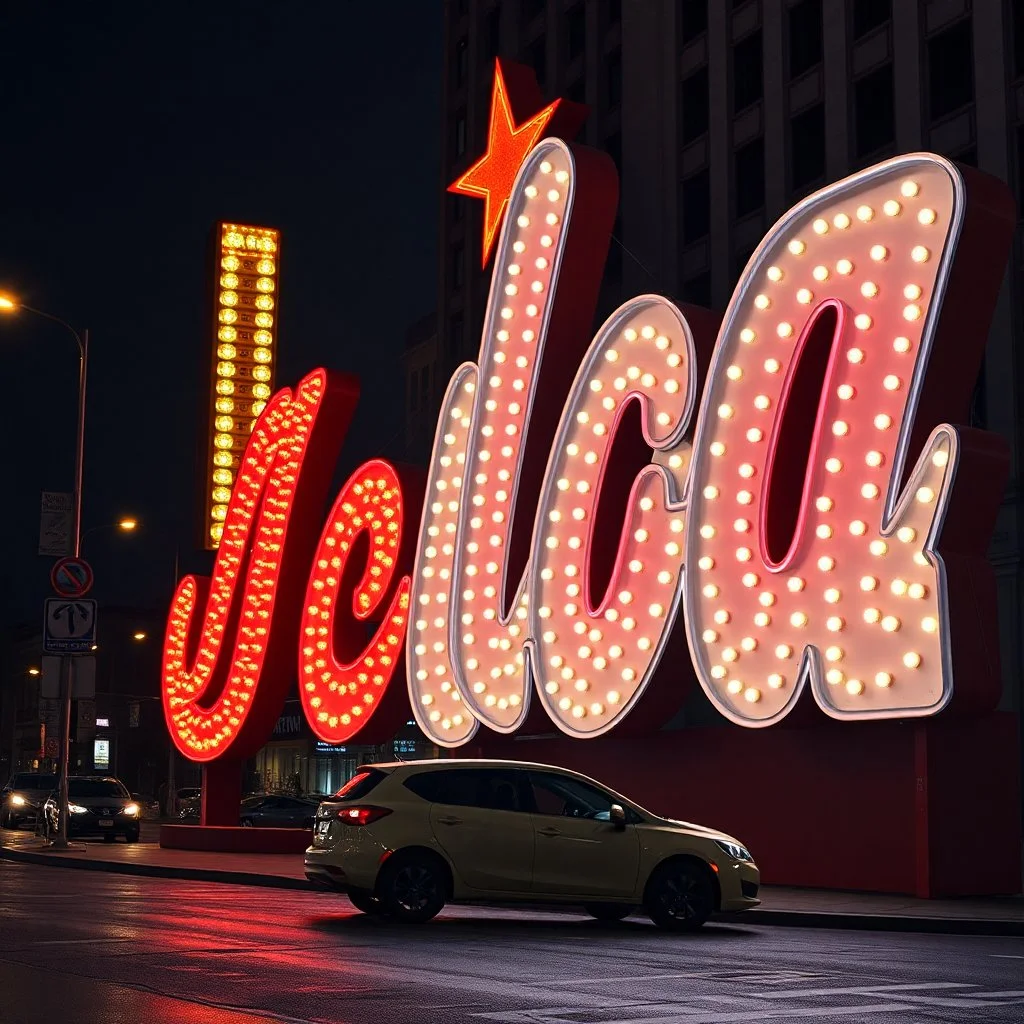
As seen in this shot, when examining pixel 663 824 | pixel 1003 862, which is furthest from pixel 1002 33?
pixel 663 824

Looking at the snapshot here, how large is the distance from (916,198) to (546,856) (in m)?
7.68

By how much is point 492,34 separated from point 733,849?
4679cm

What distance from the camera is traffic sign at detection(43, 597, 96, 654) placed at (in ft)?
102

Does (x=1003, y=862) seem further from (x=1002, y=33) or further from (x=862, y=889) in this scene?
(x=1002, y=33)

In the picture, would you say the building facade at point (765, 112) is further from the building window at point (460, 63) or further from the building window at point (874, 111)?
the building window at point (460, 63)

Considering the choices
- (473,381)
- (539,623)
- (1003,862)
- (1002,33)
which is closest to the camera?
(1003,862)

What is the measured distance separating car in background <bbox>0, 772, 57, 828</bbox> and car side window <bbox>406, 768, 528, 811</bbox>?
33.6m

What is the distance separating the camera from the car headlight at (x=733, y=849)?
52.4 ft

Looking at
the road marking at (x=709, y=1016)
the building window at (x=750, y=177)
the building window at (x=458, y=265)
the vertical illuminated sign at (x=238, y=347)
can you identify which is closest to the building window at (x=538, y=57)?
the building window at (x=458, y=265)

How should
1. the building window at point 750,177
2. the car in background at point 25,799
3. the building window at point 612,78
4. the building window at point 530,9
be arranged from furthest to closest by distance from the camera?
the building window at point 530,9
the building window at point 612,78
the car in background at point 25,799
the building window at point 750,177

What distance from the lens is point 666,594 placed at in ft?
64.5

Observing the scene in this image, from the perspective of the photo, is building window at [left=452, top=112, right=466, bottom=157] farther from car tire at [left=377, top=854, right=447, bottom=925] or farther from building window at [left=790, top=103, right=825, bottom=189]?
car tire at [left=377, top=854, right=447, bottom=925]

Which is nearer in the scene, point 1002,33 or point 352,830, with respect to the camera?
point 352,830

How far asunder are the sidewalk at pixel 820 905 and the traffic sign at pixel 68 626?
573 cm
